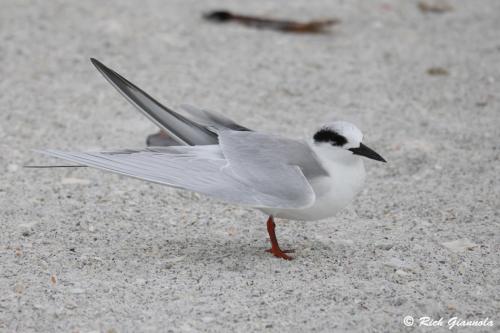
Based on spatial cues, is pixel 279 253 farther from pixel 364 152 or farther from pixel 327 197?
pixel 364 152

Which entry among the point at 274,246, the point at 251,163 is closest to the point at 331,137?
the point at 251,163

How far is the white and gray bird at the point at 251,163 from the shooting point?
3.06m

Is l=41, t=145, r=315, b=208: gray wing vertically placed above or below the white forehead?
below

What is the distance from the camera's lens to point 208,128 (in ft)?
11.1

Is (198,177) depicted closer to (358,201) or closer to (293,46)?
(358,201)

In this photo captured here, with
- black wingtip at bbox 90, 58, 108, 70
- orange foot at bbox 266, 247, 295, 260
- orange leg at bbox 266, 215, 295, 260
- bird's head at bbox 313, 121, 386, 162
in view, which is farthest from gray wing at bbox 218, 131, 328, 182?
black wingtip at bbox 90, 58, 108, 70

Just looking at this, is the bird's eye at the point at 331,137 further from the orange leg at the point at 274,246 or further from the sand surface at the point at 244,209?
the sand surface at the point at 244,209

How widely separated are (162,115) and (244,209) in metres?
0.87

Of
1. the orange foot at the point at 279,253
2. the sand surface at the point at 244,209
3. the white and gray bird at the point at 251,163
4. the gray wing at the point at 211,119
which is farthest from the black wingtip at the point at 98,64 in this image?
the orange foot at the point at 279,253

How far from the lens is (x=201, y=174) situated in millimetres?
3133

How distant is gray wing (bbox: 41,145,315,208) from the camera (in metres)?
3.01

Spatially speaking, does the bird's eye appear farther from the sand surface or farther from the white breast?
the sand surface

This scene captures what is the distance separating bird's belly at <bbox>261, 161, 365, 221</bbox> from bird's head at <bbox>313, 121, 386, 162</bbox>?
10cm

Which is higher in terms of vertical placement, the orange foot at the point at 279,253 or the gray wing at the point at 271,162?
the gray wing at the point at 271,162
